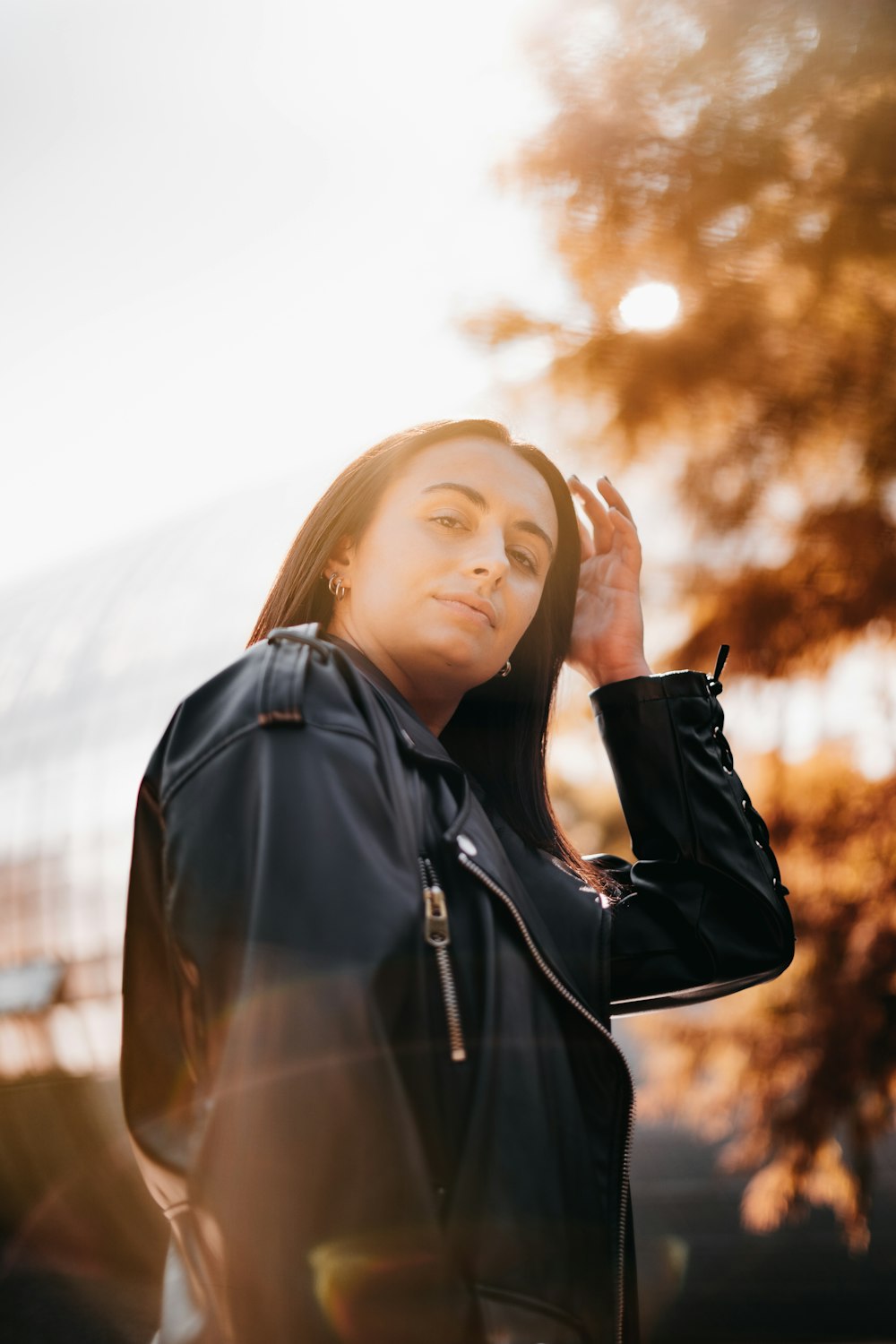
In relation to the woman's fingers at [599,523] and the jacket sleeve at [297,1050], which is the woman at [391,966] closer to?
the jacket sleeve at [297,1050]

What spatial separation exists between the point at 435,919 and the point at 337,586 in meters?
0.72

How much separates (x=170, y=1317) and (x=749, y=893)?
3.62ft

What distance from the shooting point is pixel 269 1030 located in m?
0.96

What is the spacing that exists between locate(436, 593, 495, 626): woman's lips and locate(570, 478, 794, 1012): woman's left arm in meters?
0.48

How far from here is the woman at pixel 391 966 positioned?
3.07 feet

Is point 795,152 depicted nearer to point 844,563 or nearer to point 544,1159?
point 844,563

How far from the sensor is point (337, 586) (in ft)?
5.40

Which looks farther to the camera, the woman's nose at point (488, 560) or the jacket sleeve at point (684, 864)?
the jacket sleeve at point (684, 864)

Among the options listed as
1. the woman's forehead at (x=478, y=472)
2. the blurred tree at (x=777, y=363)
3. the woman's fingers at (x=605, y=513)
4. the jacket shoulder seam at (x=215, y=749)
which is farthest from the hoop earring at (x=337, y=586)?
the blurred tree at (x=777, y=363)

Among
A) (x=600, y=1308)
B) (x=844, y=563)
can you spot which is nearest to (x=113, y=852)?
(x=844, y=563)

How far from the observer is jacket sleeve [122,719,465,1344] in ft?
3.01

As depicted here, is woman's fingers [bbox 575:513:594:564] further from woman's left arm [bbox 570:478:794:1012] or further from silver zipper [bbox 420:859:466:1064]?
silver zipper [bbox 420:859:466:1064]

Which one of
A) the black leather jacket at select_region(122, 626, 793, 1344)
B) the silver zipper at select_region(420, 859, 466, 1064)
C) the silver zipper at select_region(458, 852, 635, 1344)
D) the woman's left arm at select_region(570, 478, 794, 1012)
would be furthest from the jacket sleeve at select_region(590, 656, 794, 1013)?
the silver zipper at select_region(420, 859, 466, 1064)

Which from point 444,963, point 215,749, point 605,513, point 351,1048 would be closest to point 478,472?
point 605,513
